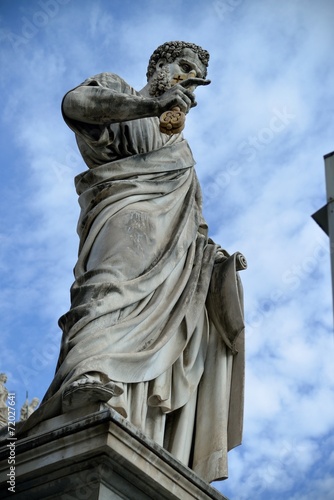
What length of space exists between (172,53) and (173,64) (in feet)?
0.42

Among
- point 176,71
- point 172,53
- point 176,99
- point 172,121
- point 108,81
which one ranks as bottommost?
point 172,121

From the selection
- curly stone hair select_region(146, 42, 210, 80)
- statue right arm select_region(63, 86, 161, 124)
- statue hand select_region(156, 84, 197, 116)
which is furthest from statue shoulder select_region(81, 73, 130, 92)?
statue hand select_region(156, 84, 197, 116)

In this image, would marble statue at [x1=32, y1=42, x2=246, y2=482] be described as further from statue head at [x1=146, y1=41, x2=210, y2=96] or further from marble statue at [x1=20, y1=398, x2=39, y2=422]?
marble statue at [x1=20, y1=398, x2=39, y2=422]

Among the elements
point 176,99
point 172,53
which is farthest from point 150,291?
point 172,53

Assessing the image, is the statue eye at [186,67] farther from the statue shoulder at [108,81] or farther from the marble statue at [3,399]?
the marble statue at [3,399]

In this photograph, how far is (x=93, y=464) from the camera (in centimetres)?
973

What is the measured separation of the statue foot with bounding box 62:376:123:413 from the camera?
10.0 m

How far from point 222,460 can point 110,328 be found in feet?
4.83

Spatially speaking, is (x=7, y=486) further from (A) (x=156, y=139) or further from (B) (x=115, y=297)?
(A) (x=156, y=139)

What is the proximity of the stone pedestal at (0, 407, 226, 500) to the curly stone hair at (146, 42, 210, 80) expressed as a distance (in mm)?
4424

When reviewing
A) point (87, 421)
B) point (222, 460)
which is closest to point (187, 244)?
point (222, 460)

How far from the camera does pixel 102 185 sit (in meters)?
12.0

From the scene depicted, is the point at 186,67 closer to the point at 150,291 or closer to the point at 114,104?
the point at 114,104

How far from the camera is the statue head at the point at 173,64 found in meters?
13.1
